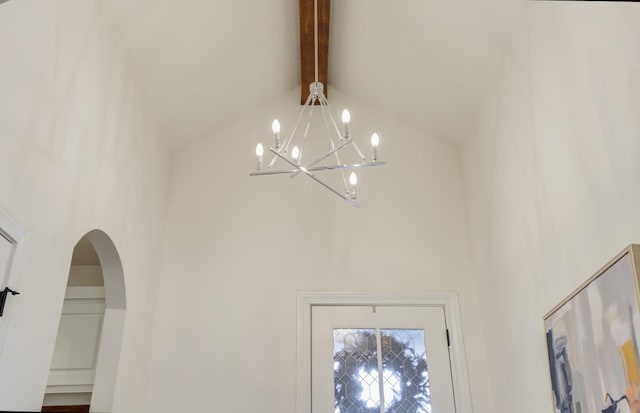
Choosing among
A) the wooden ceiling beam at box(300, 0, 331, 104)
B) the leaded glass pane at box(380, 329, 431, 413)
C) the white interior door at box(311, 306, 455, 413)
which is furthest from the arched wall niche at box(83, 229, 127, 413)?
the wooden ceiling beam at box(300, 0, 331, 104)

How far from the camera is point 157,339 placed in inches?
148

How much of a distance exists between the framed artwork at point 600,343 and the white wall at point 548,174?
4.0 inches

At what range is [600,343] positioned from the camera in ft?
7.12

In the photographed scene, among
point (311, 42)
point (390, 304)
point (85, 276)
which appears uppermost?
point (311, 42)

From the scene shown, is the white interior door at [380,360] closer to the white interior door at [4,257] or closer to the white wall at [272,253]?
the white wall at [272,253]

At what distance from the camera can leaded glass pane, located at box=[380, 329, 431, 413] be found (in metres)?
3.63

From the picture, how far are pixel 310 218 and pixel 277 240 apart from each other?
0.28m

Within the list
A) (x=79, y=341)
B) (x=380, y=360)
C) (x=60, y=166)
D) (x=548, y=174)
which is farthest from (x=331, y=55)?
(x=79, y=341)

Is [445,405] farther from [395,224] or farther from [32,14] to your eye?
[32,14]

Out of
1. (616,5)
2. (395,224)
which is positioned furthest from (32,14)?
(395,224)

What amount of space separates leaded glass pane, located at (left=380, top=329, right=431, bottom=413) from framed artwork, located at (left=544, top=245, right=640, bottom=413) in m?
1.16

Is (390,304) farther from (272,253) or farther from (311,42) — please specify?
(311,42)

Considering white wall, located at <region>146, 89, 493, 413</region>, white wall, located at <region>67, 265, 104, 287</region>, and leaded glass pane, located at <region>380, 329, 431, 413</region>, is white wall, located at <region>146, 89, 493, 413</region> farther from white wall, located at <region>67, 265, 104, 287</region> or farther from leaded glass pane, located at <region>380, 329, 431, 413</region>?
white wall, located at <region>67, 265, 104, 287</region>

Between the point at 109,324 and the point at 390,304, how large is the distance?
1.74 meters
